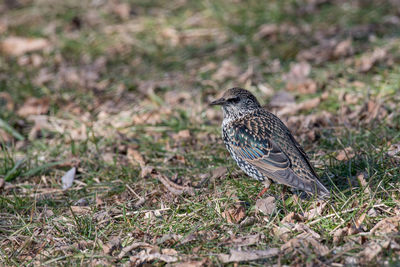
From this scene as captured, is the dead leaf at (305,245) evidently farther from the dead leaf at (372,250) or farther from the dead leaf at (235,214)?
the dead leaf at (235,214)

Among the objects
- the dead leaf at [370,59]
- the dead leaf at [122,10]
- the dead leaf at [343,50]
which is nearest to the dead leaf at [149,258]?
the dead leaf at [370,59]

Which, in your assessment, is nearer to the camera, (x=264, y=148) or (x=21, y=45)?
(x=264, y=148)

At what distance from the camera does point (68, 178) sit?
6.17 metres

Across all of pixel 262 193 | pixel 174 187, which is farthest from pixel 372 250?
pixel 174 187

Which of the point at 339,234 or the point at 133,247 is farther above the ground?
the point at 339,234

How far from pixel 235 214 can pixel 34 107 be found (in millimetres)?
4485

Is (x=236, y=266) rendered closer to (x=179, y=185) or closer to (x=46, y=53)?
(x=179, y=185)

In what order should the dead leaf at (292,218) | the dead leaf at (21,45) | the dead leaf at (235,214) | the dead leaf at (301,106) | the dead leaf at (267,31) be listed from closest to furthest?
the dead leaf at (292,218)
the dead leaf at (235,214)
the dead leaf at (301,106)
the dead leaf at (267,31)
the dead leaf at (21,45)

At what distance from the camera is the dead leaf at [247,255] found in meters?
4.11

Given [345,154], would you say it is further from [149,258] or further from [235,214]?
[149,258]

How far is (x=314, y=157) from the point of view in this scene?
5.93 meters

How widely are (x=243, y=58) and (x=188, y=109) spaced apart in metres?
2.17

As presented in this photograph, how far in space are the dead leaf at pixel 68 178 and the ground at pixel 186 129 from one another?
0.03 m

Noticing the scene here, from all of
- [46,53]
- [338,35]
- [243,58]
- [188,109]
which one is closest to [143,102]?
[188,109]
